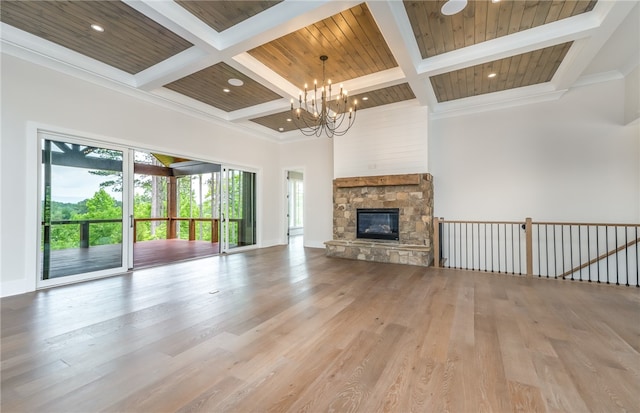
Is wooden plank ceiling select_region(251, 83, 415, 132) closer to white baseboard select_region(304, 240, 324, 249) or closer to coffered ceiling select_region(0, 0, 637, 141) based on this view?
coffered ceiling select_region(0, 0, 637, 141)

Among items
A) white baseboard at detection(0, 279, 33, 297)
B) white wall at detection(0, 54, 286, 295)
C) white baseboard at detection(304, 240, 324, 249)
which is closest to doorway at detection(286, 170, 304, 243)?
white baseboard at detection(304, 240, 324, 249)

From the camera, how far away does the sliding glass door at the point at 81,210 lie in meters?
3.98

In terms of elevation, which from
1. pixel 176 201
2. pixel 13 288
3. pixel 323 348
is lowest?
pixel 323 348

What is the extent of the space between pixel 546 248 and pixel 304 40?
577 centimetres

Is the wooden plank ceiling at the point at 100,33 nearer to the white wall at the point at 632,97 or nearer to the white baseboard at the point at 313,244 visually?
the white baseboard at the point at 313,244

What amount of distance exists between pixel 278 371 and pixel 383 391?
0.73 metres

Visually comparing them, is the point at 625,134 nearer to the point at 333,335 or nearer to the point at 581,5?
the point at 581,5

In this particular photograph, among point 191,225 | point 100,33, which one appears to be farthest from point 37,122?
point 191,225

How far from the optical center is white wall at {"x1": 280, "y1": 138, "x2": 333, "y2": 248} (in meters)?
7.63

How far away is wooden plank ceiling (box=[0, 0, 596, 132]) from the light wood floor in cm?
333

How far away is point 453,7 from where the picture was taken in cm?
305

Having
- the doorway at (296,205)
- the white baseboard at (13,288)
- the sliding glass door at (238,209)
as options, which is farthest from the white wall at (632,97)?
the white baseboard at (13,288)

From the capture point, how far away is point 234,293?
3.62 meters

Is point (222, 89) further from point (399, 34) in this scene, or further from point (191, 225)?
point (191, 225)
